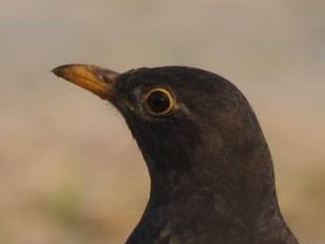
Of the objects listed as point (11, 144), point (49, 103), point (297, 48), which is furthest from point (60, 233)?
Result: point (297, 48)

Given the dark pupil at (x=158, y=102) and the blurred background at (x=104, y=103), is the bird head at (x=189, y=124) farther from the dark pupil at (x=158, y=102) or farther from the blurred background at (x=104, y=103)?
the blurred background at (x=104, y=103)

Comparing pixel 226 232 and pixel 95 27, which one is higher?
pixel 95 27

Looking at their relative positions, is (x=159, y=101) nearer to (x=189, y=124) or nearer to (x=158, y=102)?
(x=158, y=102)

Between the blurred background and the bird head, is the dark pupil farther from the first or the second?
the blurred background

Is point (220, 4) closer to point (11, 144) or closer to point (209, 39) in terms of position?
point (209, 39)

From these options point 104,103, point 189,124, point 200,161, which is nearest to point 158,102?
point 189,124
